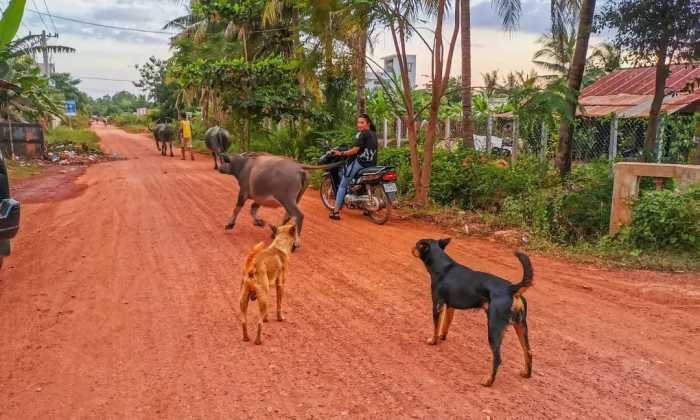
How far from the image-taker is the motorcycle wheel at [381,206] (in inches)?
372

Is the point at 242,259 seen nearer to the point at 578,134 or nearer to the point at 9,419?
the point at 9,419

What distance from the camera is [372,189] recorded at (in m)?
9.66

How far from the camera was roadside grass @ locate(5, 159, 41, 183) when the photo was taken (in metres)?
15.9

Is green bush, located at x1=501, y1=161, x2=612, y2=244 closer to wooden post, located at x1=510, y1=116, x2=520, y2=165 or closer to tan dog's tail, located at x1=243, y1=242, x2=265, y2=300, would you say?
wooden post, located at x1=510, y1=116, x2=520, y2=165

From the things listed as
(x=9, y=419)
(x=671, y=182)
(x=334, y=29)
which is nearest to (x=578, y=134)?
(x=671, y=182)

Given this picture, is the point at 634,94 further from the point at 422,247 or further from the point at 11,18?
the point at 11,18

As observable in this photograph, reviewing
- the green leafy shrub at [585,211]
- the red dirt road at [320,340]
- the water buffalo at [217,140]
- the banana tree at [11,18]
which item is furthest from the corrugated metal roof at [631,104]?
the banana tree at [11,18]

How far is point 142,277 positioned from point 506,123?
A: 11.1m

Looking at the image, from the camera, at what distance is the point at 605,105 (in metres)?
21.1

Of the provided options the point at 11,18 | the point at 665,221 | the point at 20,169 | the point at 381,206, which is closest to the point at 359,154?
the point at 381,206

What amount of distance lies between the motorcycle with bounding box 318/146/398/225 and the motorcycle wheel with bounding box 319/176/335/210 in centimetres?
62

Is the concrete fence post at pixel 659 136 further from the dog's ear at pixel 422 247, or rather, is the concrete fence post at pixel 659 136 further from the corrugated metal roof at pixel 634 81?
the corrugated metal roof at pixel 634 81

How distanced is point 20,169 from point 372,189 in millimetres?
12694

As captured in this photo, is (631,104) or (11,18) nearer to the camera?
(11,18)
